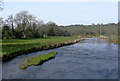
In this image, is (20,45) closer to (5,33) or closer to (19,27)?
(5,33)

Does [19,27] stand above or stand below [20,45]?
A: above

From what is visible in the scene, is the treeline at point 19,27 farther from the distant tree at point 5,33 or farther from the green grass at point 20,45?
the green grass at point 20,45

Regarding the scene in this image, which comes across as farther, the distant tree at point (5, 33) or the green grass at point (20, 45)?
the distant tree at point (5, 33)

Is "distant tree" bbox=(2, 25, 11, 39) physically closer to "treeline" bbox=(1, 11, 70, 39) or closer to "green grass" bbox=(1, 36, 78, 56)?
"treeline" bbox=(1, 11, 70, 39)

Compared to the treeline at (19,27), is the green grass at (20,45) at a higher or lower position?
lower

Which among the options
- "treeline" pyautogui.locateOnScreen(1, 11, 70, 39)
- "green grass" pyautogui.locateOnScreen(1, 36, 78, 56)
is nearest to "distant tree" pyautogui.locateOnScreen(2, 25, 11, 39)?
"treeline" pyautogui.locateOnScreen(1, 11, 70, 39)

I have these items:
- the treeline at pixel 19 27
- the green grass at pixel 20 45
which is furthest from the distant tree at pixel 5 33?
the green grass at pixel 20 45

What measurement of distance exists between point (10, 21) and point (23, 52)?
132ft

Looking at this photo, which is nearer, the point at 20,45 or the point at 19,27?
the point at 20,45

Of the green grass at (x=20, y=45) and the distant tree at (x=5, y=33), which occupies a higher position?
the distant tree at (x=5, y=33)

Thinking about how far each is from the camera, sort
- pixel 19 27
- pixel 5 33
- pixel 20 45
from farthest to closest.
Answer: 1. pixel 19 27
2. pixel 5 33
3. pixel 20 45

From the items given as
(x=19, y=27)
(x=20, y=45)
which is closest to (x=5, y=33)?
(x=19, y=27)

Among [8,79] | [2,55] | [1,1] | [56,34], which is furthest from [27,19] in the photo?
[8,79]

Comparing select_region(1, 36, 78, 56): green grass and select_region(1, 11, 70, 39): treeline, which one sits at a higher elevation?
select_region(1, 11, 70, 39): treeline
